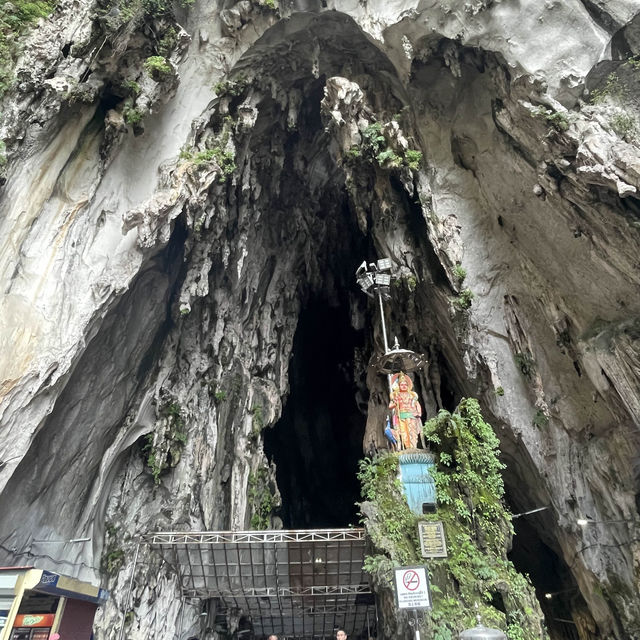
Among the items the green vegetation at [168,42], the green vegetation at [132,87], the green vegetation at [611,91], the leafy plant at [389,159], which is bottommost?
the green vegetation at [611,91]

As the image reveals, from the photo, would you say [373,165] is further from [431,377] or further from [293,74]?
[431,377]

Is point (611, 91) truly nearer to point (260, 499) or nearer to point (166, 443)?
point (166, 443)

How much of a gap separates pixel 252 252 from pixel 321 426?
822cm

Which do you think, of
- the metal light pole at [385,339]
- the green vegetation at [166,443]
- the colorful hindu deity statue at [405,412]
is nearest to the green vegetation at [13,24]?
the green vegetation at [166,443]

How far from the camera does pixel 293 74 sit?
1277cm

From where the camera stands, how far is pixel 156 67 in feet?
28.5

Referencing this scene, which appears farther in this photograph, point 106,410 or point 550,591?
point 550,591

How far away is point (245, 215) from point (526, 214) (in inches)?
282

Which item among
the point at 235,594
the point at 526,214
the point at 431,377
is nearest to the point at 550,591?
the point at 431,377

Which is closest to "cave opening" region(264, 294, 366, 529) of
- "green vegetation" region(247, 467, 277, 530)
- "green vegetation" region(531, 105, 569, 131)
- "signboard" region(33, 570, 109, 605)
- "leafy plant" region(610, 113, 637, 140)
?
"green vegetation" region(247, 467, 277, 530)

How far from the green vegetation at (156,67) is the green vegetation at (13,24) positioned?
1.81m

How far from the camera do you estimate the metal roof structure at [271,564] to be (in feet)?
26.5

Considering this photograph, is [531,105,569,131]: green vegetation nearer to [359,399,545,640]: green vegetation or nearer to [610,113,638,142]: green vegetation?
[610,113,638,142]: green vegetation

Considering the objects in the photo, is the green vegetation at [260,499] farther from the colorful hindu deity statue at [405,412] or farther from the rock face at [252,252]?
the colorful hindu deity statue at [405,412]
